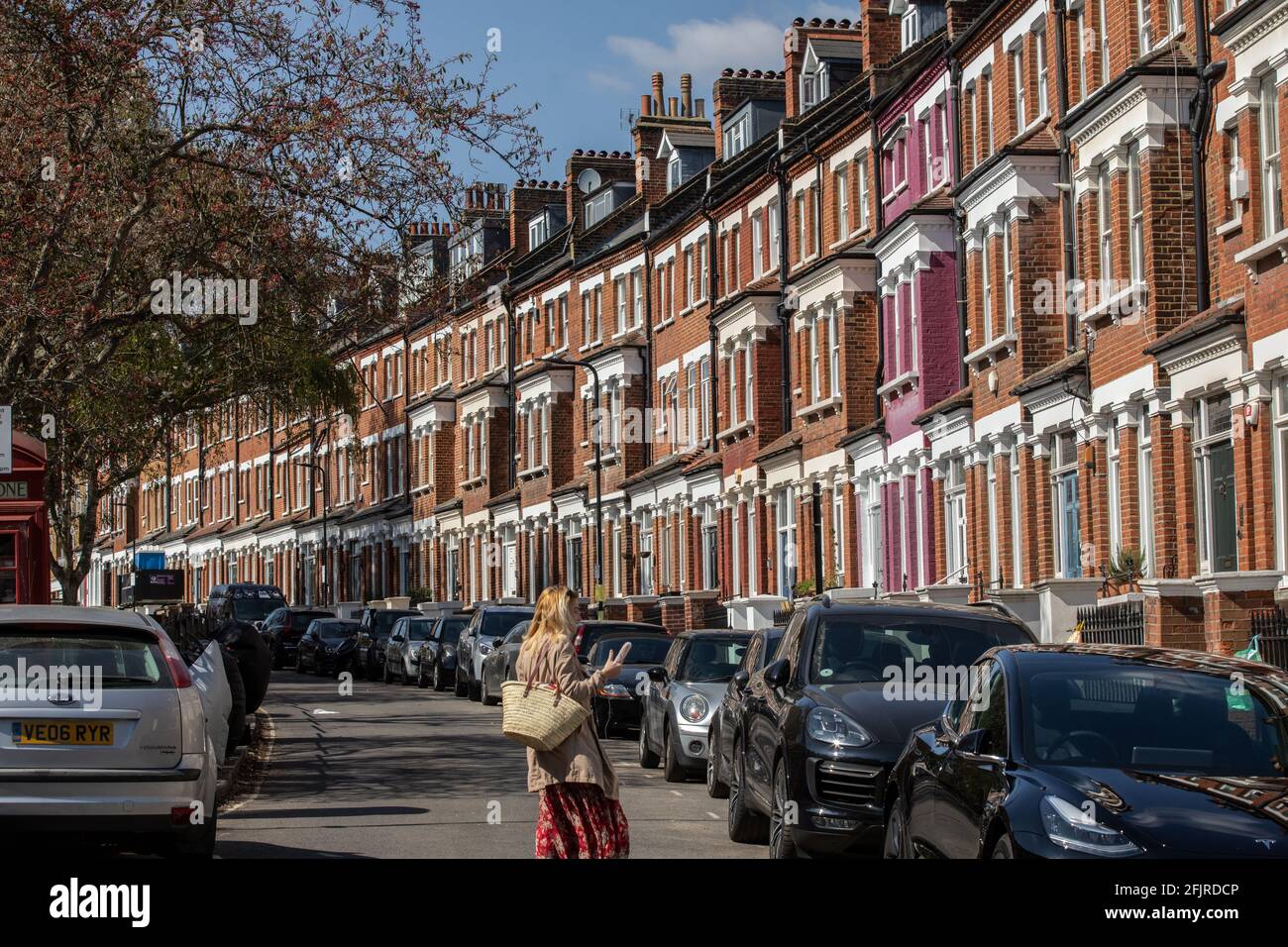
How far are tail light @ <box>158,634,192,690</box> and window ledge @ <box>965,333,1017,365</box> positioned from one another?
21.9m

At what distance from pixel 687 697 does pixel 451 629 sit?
851 inches

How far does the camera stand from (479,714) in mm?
32562

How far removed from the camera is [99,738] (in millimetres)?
11797

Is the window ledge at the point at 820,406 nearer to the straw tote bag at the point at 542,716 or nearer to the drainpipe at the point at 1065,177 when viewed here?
the drainpipe at the point at 1065,177

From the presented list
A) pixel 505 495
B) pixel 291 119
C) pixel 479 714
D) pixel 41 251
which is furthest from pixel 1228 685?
pixel 505 495

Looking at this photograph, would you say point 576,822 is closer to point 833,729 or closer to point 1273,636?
point 833,729

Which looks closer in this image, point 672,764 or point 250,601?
point 672,764

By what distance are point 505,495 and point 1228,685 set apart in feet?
199

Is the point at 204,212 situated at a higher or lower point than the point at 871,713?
higher

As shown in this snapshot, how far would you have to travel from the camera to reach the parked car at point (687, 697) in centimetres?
2023

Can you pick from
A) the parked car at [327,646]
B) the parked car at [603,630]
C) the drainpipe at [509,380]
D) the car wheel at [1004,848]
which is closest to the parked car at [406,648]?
the parked car at [327,646]

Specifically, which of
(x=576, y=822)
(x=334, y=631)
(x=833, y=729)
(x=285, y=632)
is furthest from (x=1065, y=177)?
(x=285, y=632)
